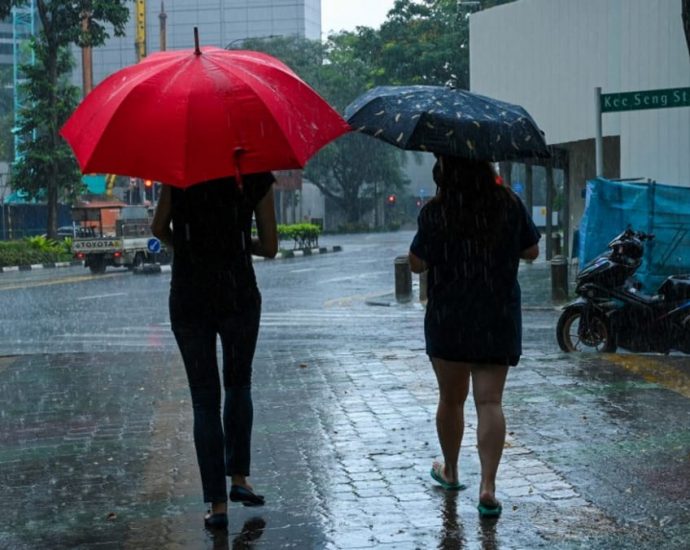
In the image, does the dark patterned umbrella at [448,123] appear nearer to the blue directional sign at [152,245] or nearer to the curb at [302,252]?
the blue directional sign at [152,245]

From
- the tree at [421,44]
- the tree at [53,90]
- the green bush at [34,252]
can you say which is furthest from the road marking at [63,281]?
the tree at [421,44]

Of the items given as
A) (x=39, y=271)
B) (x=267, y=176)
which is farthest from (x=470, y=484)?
(x=39, y=271)

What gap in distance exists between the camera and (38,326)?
18.5 meters

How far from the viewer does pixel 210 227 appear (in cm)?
582

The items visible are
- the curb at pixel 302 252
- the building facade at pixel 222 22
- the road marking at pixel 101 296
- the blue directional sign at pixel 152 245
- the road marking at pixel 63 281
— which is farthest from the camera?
the building facade at pixel 222 22

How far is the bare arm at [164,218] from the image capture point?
5.90m

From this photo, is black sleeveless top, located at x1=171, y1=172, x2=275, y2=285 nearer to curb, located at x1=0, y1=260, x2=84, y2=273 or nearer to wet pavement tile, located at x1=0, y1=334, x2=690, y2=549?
wet pavement tile, located at x1=0, y1=334, x2=690, y2=549

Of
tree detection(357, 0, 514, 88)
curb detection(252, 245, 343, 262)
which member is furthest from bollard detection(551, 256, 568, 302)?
tree detection(357, 0, 514, 88)

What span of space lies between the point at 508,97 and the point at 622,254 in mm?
20356

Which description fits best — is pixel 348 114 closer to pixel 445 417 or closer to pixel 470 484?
pixel 445 417

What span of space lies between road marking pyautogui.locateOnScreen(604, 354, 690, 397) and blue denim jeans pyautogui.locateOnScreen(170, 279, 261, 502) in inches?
175

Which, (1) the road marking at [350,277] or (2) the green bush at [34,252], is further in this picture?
(2) the green bush at [34,252]

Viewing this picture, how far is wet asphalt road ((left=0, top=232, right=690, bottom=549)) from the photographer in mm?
5785

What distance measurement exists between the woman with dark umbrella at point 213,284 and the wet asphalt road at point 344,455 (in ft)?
1.36
